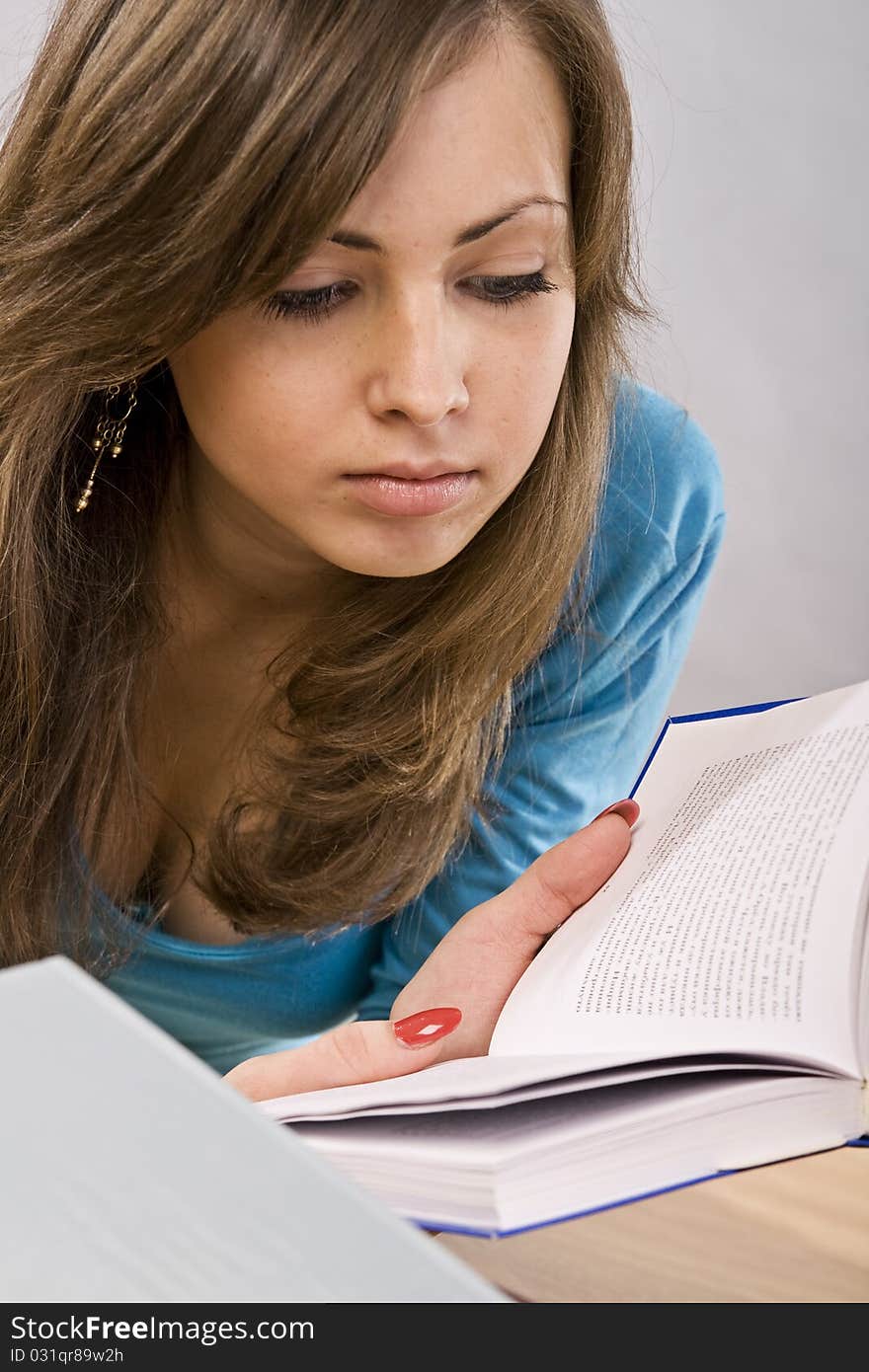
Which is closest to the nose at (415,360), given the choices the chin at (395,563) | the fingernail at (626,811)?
the chin at (395,563)

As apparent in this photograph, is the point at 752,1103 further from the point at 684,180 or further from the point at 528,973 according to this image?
the point at 684,180

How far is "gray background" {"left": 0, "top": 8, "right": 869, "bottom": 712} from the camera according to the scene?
6.66 feet

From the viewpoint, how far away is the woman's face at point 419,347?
70 cm

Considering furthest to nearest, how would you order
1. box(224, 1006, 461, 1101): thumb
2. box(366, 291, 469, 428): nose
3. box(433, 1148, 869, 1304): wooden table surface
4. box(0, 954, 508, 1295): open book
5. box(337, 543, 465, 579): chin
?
box(337, 543, 465, 579): chin → box(366, 291, 469, 428): nose → box(224, 1006, 461, 1101): thumb → box(433, 1148, 869, 1304): wooden table surface → box(0, 954, 508, 1295): open book

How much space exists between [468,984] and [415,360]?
32cm

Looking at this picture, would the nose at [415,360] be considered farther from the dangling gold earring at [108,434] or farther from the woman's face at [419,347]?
the dangling gold earring at [108,434]

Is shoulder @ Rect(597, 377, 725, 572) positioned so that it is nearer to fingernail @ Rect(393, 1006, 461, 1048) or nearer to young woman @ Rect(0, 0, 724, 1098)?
young woman @ Rect(0, 0, 724, 1098)

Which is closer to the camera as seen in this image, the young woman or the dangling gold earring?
the young woman

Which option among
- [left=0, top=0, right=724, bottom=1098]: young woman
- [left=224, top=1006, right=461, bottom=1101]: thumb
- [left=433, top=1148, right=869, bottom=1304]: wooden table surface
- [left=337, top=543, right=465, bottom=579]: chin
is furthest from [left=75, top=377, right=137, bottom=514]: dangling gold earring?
[left=433, top=1148, right=869, bottom=1304]: wooden table surface

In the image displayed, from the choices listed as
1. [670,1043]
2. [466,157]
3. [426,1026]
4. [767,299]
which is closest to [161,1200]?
[670,1043]

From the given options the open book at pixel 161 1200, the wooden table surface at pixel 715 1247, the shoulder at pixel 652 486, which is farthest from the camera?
the shoulder at pixel 652 486

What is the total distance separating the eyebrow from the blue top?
322mm

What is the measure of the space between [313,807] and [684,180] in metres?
1.44

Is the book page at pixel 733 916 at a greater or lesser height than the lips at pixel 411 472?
lesser
